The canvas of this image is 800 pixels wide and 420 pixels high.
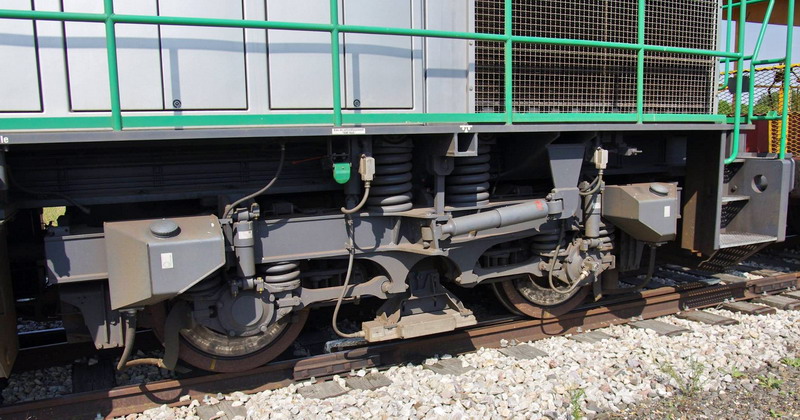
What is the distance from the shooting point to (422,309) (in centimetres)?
557

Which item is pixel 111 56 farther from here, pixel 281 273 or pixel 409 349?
pixel 409 349

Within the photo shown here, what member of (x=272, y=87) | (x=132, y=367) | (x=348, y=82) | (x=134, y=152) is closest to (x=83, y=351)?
(x=132, y=367)

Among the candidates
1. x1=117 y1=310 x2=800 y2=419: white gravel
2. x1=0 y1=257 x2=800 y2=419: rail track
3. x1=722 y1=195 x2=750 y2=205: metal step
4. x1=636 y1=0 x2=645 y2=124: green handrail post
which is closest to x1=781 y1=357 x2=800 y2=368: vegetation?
x1=117 y1=310 x2=800 y2=419: white gravel

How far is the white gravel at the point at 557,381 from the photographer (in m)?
4.56

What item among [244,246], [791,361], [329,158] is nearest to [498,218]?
[329,158]

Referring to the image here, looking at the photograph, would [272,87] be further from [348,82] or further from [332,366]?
[332,366]

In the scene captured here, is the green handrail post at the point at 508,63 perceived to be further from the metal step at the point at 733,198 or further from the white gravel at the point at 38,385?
the white gravel at the point at 38,385

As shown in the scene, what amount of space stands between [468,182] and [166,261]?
2548mm

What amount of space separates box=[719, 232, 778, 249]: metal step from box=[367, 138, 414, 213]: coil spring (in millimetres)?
3601

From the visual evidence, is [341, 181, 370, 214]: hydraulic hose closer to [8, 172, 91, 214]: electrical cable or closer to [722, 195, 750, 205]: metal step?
[8, 172, 91, 214]: electrical cable

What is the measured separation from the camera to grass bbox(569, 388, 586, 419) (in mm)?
4391

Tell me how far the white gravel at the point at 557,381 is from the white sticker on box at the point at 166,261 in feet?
4.19

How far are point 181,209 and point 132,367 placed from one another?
4.99ft

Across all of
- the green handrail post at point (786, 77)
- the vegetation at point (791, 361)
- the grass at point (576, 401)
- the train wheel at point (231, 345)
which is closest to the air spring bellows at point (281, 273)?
the train wheel at point (231, 345)
